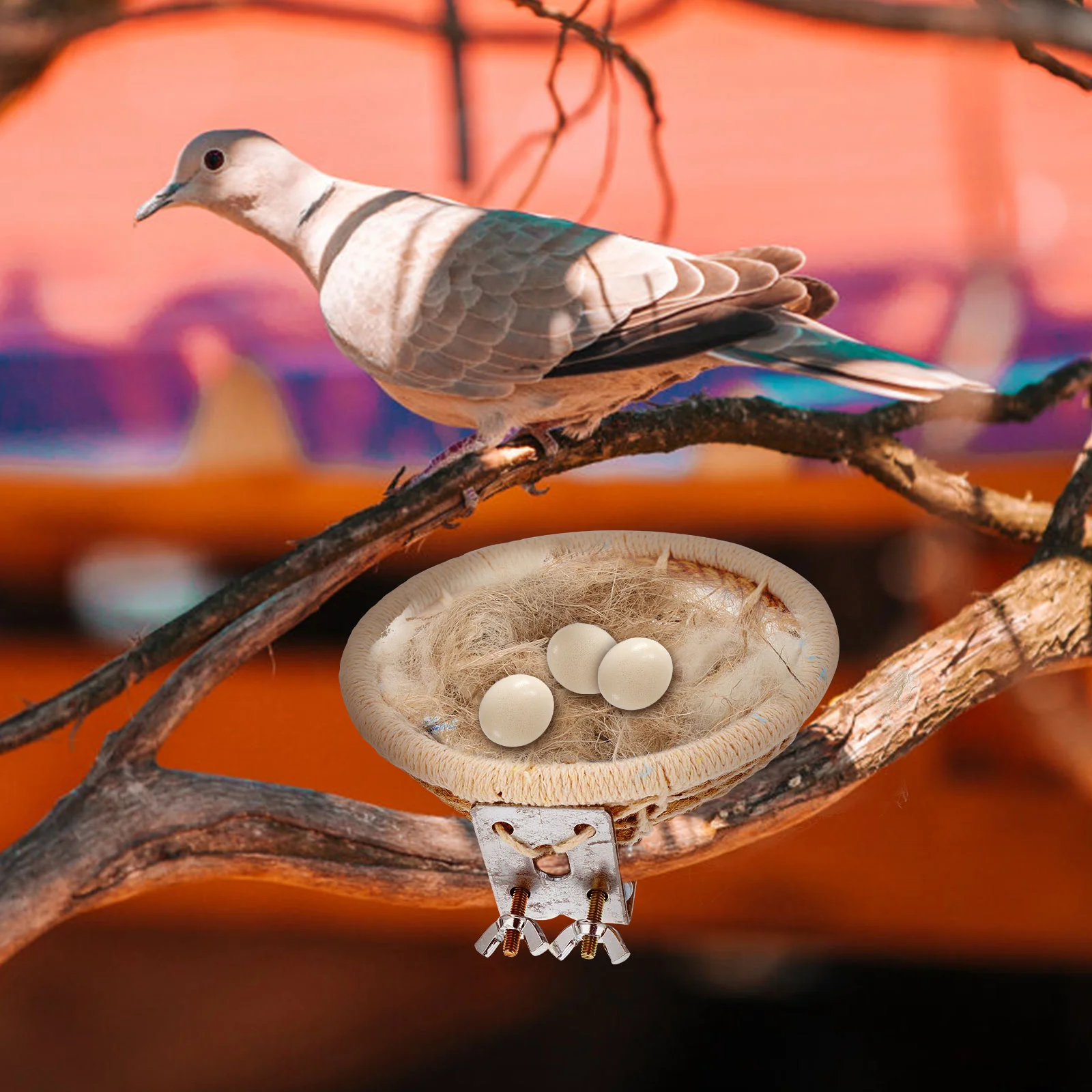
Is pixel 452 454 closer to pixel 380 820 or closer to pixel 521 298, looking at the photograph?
pixel 521 298

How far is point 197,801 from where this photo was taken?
670 millimetres

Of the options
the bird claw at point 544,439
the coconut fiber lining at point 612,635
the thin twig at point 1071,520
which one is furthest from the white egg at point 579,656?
the thin twig at point 1071,520

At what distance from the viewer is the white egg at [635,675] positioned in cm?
73

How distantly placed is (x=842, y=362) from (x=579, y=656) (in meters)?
0.24

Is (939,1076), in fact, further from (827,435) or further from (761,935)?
(827,435)

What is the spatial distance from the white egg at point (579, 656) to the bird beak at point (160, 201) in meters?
0.35

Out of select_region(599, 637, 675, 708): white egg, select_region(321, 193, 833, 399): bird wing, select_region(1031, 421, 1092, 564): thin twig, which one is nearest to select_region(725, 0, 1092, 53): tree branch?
select_region(321, 193, 833, 399): bird wing

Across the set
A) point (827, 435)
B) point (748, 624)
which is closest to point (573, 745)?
point (748, 624)

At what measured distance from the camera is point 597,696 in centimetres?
77

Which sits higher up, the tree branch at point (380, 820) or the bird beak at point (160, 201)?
the bird beak at point (160, 201)

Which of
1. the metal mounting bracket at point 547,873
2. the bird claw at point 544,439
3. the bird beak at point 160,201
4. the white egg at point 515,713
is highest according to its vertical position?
the bird beak at point 160,201

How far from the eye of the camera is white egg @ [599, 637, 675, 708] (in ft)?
2.41

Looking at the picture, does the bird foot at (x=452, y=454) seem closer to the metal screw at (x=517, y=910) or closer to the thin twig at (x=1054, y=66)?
the metal screw at (x=517, y=910)

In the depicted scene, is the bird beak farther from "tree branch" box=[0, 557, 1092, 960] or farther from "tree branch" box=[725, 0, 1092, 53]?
"tree branch" box=[725, 0, 1092, 53]
